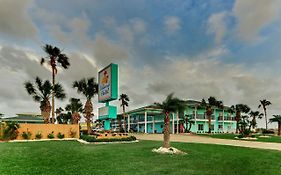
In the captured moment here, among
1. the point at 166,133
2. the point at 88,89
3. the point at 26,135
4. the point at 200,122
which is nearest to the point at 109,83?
the point at 88,89

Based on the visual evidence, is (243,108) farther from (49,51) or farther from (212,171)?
(212,171)

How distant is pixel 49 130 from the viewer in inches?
1436

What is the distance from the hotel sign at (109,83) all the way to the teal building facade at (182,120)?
99.8 ft

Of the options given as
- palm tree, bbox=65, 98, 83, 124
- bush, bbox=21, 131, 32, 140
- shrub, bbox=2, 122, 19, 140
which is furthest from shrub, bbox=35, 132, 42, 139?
palm tree, bbox=65, 98, 83, 124

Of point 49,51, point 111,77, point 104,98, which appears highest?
point 49,51

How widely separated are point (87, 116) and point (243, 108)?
158ft

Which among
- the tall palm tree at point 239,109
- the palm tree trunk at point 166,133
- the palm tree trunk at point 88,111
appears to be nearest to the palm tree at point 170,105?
the palm tree trunk at point 166,133

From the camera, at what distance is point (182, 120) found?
62.6 metres

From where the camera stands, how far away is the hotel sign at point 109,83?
32.0m

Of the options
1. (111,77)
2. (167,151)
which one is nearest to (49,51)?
(111,77)

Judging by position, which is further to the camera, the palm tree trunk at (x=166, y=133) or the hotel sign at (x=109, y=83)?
the hotel sign at (x=109, y=83)

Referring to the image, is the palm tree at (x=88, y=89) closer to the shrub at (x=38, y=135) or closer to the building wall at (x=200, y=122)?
the shrub at (x=38, y=135)

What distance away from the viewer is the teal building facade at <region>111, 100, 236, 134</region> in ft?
216

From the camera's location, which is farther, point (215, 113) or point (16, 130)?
point (215, 113)
